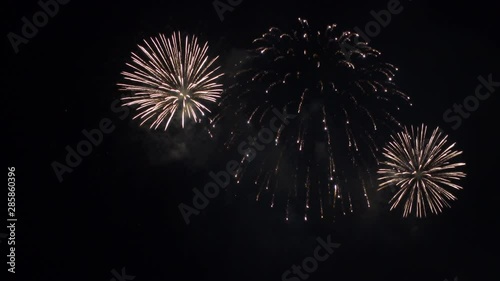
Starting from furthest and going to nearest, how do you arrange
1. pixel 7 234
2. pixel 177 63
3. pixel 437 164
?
pixel 7 234, pixel 437 164, pixel 177 63

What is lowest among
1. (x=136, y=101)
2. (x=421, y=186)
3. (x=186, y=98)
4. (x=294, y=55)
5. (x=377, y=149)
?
(x=421, y=186)

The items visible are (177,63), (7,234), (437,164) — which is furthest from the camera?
(7,234)

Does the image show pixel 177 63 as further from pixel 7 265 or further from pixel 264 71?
pixel 7 265

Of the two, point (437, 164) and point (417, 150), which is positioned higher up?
point (417, 150)

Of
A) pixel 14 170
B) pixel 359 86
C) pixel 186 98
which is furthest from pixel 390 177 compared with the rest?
pixel 14 170

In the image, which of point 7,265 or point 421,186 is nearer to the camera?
point 421,186

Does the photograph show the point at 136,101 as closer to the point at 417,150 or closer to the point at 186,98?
the point at 186,98

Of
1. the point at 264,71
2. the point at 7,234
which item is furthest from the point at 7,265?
the point at 264,71

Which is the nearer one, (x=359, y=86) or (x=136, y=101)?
(x=136, y=101)

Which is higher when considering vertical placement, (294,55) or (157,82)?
(157,82)
